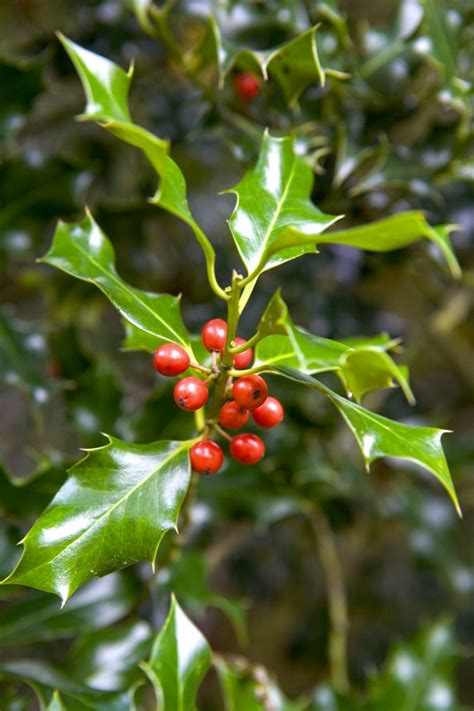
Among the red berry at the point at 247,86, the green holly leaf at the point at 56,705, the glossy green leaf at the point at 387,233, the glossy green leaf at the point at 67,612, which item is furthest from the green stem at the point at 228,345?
the red berry at the point at 247,86

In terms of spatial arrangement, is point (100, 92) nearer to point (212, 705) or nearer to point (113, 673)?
point (113, 673)

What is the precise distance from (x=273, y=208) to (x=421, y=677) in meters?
0.74

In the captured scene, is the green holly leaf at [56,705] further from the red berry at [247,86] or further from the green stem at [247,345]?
the red berry at [247,86]

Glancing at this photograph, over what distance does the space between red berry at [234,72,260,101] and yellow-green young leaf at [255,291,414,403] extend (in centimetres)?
49

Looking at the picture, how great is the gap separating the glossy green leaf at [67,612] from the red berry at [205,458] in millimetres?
370

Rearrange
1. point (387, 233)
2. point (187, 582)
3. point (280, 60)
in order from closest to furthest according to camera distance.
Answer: point (387, 233) < point (280, 60) < point (187, 582)

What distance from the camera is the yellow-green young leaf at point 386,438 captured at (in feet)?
1.73

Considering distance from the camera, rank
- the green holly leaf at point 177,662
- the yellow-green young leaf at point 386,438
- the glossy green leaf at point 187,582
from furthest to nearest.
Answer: the glossy green leaf at point 187,582, the green holly leaf at point 177,662, the yellow-green young leaf at point 386,438

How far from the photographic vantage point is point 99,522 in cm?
55

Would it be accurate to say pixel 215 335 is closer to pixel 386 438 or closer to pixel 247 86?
pixel 386 438

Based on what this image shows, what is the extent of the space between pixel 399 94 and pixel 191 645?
2.56 ft

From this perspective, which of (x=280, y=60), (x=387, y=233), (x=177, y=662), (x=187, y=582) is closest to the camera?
(x=387, y=233)

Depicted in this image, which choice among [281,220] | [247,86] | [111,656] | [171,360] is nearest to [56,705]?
[111,656]

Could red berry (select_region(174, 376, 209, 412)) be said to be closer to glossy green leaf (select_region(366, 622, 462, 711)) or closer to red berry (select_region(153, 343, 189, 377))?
red berry (select_region(153, 343, 189, 377))
